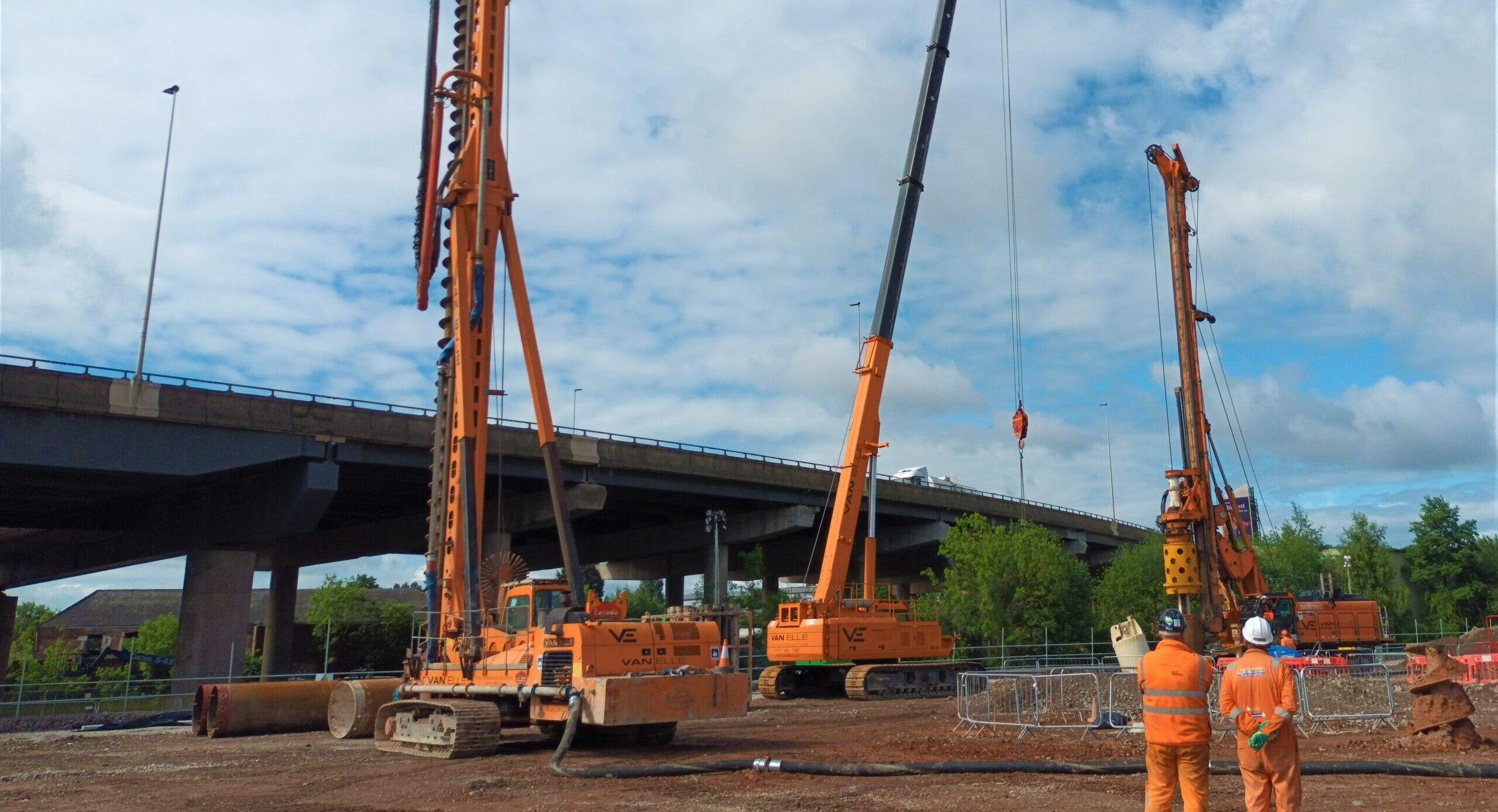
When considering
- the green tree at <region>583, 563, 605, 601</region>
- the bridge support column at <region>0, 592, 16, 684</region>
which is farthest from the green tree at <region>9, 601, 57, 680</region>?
the green tree at <region>583, 563, 605, 601</region>

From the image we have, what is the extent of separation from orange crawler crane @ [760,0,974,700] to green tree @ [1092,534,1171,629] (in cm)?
2446

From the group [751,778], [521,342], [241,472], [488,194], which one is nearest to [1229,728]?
[751,778]

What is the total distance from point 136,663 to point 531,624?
181 ft

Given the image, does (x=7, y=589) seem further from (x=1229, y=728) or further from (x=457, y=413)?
(x=1229, y=728)

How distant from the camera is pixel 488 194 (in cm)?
1880

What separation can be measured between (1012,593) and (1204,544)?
16686 millimetres

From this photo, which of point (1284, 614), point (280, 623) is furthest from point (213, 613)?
point (1284, 614)

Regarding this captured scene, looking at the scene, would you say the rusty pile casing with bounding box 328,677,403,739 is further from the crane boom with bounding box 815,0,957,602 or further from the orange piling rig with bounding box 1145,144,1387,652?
the orange piling rig with bounding box 1145,144,1387,652

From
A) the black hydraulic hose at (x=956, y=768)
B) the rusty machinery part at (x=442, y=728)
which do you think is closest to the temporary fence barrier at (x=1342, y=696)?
the black hydraulic hose at (x=956, y=768)

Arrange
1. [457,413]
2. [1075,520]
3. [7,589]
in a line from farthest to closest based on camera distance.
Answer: [1075,520] < [7,589] < [457,413]

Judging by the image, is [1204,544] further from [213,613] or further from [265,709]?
[213,613]

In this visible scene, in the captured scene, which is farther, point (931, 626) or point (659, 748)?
point (931, 626)

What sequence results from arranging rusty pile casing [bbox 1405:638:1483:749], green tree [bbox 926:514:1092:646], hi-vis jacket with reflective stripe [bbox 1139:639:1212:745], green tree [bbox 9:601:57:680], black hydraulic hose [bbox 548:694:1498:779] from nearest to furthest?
hi-vis jacket with reflective stripe [bbox 1139:639:1212:745] < black hydraulic hose [bbox 548:694:1498:779] < rusty pile casing [bbox 1405:638:1483:749] < green tree [bbox 926:514:1092:646] < green tree [bbox 9:601:57:680]

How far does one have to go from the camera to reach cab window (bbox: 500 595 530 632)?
16.7 metres
